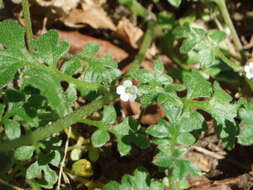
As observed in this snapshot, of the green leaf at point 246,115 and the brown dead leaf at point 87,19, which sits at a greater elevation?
the brown dead leaf at point 87,19

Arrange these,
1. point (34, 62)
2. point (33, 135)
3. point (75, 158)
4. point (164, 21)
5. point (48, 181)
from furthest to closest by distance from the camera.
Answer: point (164, 21) → point (75, 158) → point (48, 181) → point (34, 62) → point (33, 135)

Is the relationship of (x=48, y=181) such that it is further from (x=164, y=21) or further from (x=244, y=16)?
(x=244, y=16)

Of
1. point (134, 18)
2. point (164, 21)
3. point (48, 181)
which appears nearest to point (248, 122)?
point (48, 181)

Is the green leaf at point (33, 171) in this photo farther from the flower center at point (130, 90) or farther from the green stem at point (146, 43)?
the green stem at point (146, 43)

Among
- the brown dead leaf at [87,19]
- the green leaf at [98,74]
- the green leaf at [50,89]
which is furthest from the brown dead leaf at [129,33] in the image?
the green leaf at [50,89]

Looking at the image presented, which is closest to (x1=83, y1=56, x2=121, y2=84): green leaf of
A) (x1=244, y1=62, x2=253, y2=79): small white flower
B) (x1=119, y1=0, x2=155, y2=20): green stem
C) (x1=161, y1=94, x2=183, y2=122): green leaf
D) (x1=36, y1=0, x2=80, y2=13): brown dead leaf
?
(x1=161, y1=94, x2=183, y2=122): green leaf

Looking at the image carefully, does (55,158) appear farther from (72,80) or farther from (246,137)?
(246,137)
